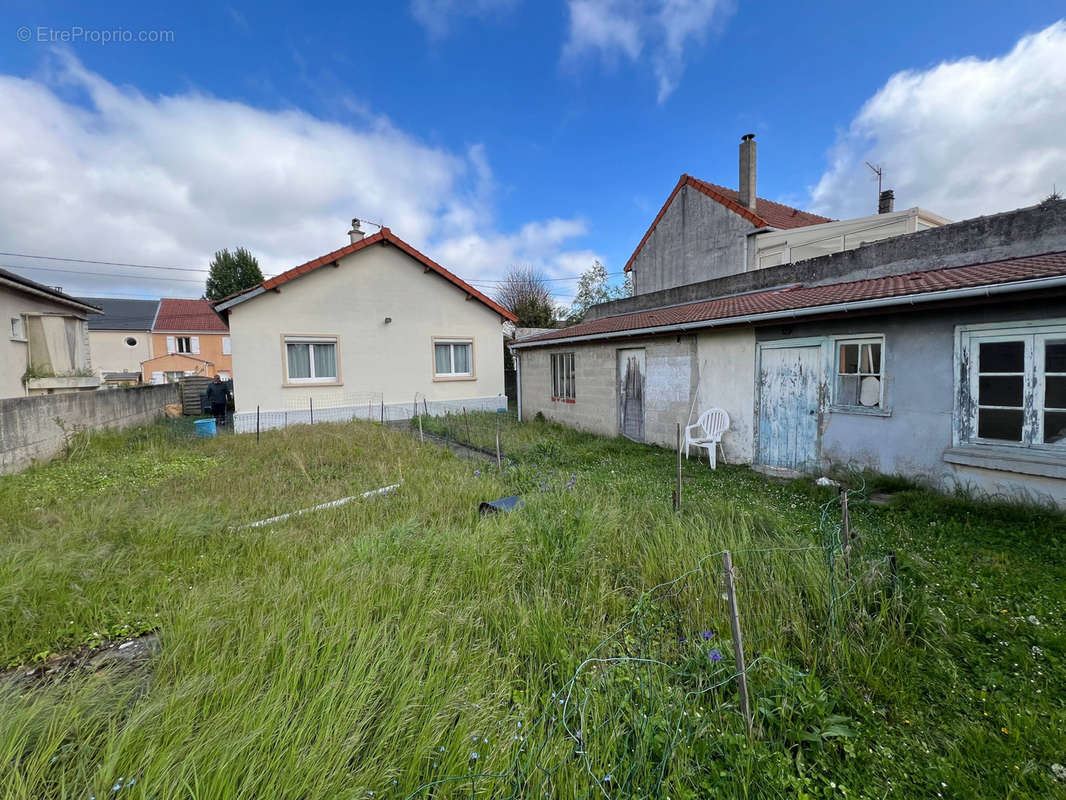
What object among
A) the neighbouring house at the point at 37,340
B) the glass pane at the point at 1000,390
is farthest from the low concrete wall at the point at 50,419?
the glass pane at the point at 1000,390

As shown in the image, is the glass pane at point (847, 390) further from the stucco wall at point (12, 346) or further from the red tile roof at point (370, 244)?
the stucco wall at point (12, 346)

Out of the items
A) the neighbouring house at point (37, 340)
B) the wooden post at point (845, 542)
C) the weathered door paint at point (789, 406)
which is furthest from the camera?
the neighbouring house at point (37, 340)

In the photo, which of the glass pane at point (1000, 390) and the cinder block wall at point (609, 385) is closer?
the glass pane at point (1000, 390)

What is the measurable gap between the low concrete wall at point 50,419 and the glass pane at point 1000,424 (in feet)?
41.6

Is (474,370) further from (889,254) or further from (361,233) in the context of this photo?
(889,254)

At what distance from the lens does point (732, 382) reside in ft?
24.6

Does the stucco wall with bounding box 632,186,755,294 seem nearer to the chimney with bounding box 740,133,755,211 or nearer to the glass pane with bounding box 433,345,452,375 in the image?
the chimney with bounding box 740,133,755,211

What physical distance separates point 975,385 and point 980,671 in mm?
4022

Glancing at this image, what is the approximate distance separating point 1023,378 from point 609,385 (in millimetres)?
6502

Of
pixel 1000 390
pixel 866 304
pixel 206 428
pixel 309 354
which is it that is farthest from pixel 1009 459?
pixel 206 428

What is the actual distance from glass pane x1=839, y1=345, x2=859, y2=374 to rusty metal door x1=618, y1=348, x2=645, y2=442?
371 centimetres

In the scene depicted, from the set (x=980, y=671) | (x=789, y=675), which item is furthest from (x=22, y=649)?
(x=980, y=671)

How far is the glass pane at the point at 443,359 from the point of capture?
14.8 meters

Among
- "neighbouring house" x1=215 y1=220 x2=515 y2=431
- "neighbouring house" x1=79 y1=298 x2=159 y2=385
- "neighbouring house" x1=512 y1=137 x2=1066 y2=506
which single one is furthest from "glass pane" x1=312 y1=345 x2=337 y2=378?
"neighbouring house" x1=79 y1=298 x2=159 y2=385
